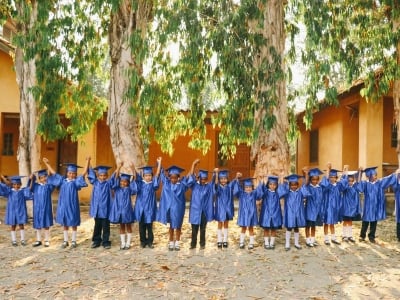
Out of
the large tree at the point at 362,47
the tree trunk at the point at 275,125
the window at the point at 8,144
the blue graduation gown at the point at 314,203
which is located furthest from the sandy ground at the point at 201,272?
the window at the point at 8,144

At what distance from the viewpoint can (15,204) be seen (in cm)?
808

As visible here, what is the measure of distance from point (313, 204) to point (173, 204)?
2.47 metres

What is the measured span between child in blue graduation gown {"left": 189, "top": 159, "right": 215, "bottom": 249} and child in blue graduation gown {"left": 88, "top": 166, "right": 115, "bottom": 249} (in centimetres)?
146

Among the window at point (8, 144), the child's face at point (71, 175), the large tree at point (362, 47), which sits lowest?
the child's face at point (71, 175)

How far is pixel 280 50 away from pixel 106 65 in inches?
262

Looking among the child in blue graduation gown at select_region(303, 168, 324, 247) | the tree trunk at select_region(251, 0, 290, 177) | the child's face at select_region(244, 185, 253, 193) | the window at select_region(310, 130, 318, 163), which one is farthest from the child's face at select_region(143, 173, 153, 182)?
the window at select_region(310, 130, 318, 163)

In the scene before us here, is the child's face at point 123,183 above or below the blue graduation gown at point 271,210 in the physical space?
above

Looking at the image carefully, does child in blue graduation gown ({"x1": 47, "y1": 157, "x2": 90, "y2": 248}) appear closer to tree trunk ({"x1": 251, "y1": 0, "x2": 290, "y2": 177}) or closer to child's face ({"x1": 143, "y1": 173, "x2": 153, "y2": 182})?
child's face ({"x1": 143, "y1": 173, "x2": 153, "y2": 182})

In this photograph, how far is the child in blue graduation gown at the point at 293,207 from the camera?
7.67 metres

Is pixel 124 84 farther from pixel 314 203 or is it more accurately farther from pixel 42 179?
pixel 314 203

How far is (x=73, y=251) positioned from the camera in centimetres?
752

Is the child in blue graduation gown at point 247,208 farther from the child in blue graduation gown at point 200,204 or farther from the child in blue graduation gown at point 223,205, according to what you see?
the child in blue graduation gown at point 200,204

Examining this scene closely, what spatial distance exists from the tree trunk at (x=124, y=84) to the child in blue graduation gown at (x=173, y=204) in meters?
1.90

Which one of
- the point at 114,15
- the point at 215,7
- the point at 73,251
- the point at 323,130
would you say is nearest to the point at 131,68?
the point at 114,15
